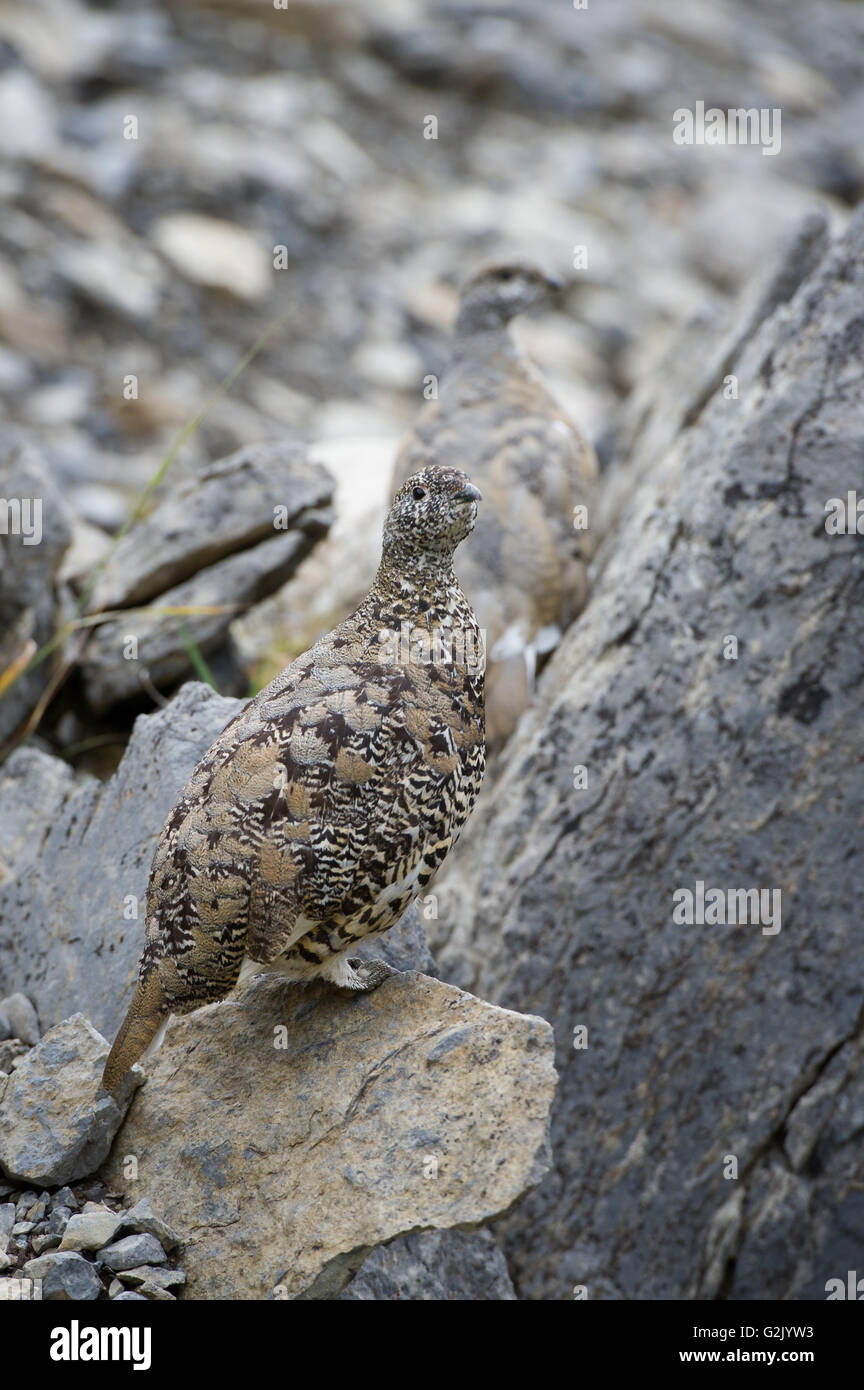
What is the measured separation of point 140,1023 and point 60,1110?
37 cm

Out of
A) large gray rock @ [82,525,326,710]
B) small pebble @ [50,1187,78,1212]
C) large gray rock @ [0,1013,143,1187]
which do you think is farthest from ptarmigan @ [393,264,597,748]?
small pebble @ [50,1187,78,1212]

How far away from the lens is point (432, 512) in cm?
412

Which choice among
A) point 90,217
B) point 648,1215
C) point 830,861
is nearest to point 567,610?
point 830,861

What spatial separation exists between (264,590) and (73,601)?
1.06m

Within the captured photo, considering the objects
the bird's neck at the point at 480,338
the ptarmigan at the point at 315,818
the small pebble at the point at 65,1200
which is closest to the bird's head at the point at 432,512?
the ptarmigan at the point at 315,818

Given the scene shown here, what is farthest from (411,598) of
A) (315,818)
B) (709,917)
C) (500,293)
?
(500,293)

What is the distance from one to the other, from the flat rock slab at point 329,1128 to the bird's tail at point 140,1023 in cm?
33

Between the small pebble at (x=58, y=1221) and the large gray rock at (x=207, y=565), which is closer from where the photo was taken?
the small pebble at (x=58, y=1221)

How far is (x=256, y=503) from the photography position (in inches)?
256

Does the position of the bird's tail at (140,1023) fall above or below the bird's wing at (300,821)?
below

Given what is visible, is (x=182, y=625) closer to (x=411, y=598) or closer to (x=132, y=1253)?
(x=411, y=598)

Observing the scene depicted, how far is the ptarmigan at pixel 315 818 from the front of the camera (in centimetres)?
369

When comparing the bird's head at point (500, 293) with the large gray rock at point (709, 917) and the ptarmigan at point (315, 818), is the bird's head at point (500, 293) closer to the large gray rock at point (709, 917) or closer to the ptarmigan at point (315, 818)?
the large gray rock at point (709, 917)

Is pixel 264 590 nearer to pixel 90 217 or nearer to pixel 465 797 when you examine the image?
pixel 465 797
